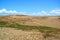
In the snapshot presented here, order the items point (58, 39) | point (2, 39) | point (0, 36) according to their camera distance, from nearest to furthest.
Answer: point (2, 39) → point (0, 36) → point (58, 39)

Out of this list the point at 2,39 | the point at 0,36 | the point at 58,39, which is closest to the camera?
the point at 2,39

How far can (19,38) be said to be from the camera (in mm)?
16797

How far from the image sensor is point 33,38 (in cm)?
1720

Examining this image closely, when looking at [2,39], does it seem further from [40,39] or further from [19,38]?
[40,39]

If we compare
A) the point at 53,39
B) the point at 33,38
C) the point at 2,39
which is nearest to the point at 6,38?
the point at 2,39

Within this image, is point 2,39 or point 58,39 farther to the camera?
point 58,39

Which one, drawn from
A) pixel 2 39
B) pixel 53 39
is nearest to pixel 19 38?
pixel 2 39

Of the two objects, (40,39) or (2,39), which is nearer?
(2,39)

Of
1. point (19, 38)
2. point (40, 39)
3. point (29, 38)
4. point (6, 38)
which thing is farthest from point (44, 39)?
point (6, 38)

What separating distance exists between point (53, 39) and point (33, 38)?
2.64 metres

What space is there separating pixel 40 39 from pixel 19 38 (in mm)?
2611

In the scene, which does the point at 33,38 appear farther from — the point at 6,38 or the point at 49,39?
the point at 6,38

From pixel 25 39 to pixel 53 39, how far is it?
12.4 feet

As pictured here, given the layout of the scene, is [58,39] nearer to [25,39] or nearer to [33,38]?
[33,38]
